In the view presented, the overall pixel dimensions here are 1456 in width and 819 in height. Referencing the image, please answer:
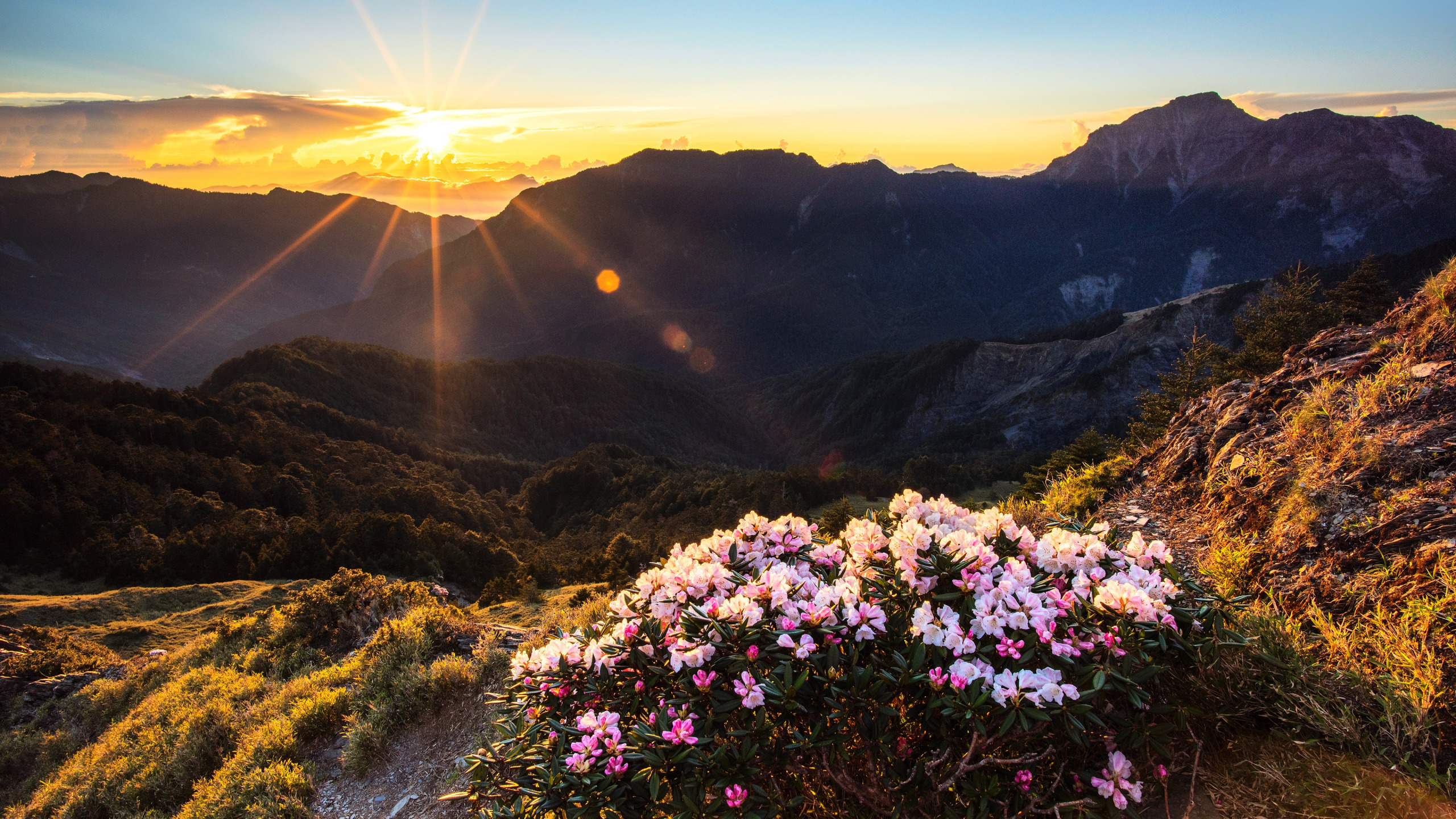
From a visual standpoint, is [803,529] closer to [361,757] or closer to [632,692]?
[632,692]

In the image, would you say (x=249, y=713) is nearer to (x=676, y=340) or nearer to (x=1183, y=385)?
(x=1183, y=385)

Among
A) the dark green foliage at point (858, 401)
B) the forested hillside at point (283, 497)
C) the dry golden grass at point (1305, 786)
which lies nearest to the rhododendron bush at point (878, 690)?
the dry golden grass at point (1305, 786)

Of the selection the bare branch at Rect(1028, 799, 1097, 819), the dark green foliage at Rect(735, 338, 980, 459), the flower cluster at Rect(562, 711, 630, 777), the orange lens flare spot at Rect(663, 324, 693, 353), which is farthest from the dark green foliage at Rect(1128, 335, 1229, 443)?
the orange lens flare spot at Rect(663, 324, 693, 353)

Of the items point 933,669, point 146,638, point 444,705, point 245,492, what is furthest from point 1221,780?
point 245,492

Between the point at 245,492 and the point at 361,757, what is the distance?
32.4 meters

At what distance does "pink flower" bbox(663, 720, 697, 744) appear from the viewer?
2.40 meters

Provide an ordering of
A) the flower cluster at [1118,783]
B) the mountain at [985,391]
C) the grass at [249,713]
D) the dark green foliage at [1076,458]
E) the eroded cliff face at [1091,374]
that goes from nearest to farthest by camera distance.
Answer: the flower cluster at [1118,783]
the grass at [249,713]
the dark green foliage at [1076,458]
the eroded cliff face at [1091,374]
the mountain at [985,391]

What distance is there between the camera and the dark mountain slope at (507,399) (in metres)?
59.0

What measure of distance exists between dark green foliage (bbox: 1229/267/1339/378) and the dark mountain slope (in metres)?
59.9

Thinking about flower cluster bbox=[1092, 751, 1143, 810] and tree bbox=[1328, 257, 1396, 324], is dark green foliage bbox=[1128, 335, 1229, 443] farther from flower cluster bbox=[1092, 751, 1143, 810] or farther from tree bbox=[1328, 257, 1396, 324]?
flower cluster bbox=[1092, 751, 1143, 810]

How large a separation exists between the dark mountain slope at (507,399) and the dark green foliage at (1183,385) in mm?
57460

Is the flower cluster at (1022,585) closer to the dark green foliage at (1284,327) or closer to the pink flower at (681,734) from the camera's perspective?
the pink flower at (681,734)

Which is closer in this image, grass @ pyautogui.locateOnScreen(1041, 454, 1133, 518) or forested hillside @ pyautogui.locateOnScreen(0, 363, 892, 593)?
grass @ pyautogui.locateOnScreen(1041, 454, 1133, 518)

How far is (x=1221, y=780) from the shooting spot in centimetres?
287
